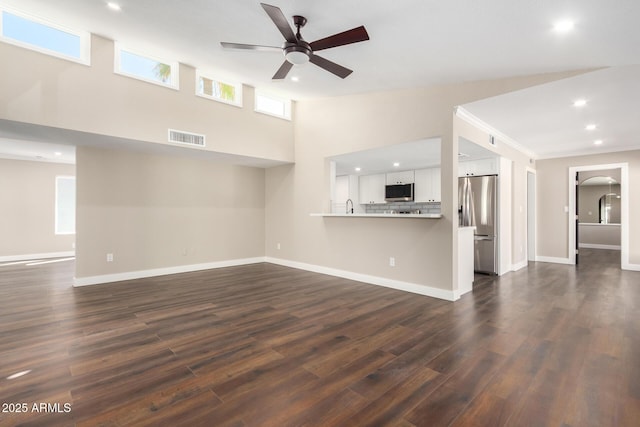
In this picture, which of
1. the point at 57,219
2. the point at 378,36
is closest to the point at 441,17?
the point at 378,36

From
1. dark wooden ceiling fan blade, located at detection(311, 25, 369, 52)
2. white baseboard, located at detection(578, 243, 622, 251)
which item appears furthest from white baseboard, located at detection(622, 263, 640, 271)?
dark wooden ceiling fan blade, located at detection(311, 25, 369, 52)

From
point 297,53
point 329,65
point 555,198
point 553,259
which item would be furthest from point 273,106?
point 553,259

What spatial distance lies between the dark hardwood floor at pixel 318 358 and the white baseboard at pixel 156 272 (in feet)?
1.66

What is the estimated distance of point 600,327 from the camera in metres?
3.07

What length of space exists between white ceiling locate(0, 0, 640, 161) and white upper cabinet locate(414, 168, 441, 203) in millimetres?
2472

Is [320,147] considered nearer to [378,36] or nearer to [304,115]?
[304,115]

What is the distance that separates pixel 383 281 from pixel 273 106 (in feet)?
13.6

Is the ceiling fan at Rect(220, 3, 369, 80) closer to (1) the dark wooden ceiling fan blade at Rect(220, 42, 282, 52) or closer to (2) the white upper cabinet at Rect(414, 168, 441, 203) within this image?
Answer: (1) the dark wooden ceiling fan blade at Rect(220, 42, 282, 52)

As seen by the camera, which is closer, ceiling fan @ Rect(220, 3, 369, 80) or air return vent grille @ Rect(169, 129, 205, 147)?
ceiling fan @ Rect(220, 3, 369, 80)

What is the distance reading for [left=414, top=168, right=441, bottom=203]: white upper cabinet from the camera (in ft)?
24.1

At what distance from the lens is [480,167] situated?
6.01 metres

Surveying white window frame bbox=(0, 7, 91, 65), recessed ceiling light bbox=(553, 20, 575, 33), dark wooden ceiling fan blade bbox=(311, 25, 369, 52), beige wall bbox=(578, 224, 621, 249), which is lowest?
beige wall bbox=(578, 224, 621, 249)

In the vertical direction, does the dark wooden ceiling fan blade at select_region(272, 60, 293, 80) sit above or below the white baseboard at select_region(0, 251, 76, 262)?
above

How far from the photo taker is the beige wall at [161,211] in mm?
4934
